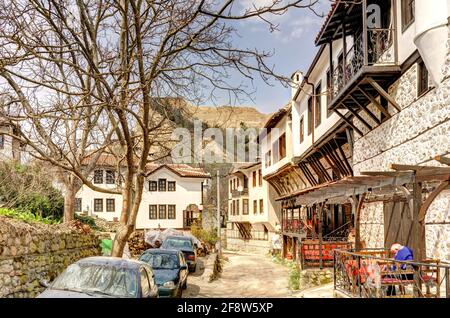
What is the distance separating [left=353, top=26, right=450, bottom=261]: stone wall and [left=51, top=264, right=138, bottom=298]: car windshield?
6.04 meters

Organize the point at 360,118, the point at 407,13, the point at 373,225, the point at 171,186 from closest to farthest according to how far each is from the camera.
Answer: the point at 407,13 → the point at 360,118 → the point at 373,225 → the point at 171,186

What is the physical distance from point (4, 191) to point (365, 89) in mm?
17014

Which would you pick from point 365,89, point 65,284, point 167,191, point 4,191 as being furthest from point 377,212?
point 167,191

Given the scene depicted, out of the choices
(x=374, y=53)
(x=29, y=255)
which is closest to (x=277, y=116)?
(x=374, y=53)

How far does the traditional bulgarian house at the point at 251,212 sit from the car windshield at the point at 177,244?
15.8m

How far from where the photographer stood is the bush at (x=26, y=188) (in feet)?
66.8

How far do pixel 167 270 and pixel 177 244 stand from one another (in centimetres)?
885

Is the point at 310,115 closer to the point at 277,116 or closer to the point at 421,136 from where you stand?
the point at 277,116

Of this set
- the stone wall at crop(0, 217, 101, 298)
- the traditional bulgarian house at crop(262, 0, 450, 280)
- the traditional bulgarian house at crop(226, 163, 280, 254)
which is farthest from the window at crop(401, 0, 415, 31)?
the traditional bulgarian house at crop(226, 163, 280, 254)

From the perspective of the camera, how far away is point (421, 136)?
10594 mm

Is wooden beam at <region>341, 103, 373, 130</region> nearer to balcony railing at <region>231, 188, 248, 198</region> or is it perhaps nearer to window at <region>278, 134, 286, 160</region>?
window at <region>278, 134, 286, 160</region>

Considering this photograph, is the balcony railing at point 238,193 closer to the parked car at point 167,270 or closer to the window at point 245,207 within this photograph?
the window at point 245,207
